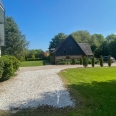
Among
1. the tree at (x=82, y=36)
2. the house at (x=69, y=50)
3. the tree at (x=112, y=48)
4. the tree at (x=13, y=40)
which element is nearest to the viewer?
the tree at (x=13, y=40)

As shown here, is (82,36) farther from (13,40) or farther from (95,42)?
(13,40)

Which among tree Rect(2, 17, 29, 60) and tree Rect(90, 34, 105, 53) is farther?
tree Rect(90, 34, 105, 53)

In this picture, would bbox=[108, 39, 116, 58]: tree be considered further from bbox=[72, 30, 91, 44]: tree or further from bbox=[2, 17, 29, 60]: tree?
bbox=[72, 30, 91, 44]: tree

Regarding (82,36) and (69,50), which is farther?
(82,36)

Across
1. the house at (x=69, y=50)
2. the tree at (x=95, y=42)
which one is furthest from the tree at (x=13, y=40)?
the tree at (x=95, y=42)

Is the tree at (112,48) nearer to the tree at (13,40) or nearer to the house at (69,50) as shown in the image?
the house at (69,50)

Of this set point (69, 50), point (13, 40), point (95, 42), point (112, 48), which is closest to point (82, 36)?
point (95, 42)

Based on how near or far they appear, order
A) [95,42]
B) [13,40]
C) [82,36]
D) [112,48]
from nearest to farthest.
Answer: [13,40] → [112,48] → [95,42] → [82,36]

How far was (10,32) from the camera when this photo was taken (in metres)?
32.5

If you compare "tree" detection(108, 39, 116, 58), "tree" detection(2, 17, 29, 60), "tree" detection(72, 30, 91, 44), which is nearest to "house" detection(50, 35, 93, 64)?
"tree" detection(2, 17, 29, 60)

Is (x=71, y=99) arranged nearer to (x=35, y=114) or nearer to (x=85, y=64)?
(x=35, y=114)

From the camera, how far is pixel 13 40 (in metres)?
32.5

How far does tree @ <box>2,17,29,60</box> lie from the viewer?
105ft

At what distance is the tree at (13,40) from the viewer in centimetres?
3206
